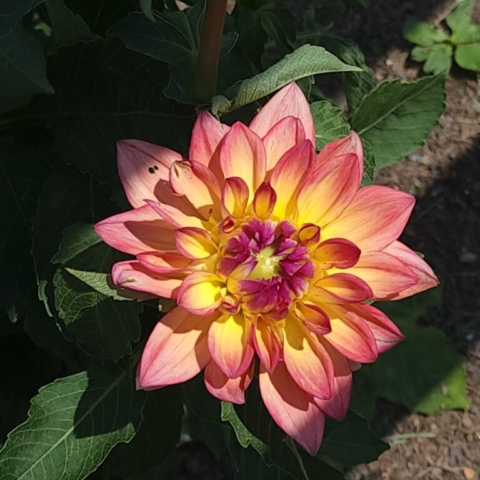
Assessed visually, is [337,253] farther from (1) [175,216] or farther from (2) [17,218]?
(2) [17,218]

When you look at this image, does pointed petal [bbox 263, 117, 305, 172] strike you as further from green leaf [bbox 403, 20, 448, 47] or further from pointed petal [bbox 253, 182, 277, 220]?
green leaf [bbox 403, 20, 448, 47]

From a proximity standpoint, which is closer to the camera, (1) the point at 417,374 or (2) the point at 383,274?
(2) the point at 383,274

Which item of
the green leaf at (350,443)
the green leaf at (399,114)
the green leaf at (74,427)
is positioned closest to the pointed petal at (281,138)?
the green leaf at (74,427)

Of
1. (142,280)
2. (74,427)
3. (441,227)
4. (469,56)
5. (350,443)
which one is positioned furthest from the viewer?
(469,56)

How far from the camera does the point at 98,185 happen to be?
97 centimetres

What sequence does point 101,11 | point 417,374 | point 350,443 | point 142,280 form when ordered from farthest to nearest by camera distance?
point 417,374 → point 350,443 → point 101,11 → point 142,280

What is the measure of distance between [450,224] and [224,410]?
51.6 inches

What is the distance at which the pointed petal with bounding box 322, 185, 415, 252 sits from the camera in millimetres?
716

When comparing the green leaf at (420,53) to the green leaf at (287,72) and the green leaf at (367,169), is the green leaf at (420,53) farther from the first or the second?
the green leaf at (287,72)

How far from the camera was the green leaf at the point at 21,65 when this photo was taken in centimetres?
81

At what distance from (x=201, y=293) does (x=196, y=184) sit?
100 mm

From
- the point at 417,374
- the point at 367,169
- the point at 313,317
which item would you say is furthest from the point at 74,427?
the point at 417,374

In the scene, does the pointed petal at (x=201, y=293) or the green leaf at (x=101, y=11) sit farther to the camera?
the green leaf at (x=101, y=11)

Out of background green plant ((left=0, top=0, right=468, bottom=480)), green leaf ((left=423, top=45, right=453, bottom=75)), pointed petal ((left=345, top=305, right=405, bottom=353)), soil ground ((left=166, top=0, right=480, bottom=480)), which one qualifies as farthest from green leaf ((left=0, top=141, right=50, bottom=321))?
green leaf ((left=423, top=45, right=453, bottom=75))
